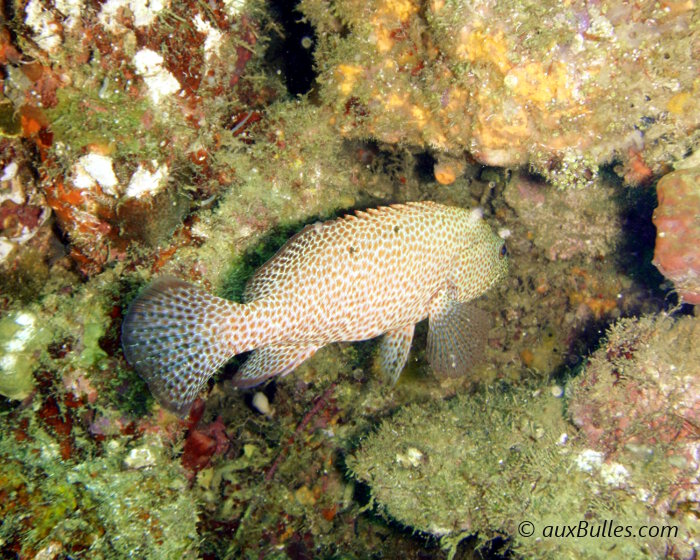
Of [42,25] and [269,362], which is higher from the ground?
[42,25]

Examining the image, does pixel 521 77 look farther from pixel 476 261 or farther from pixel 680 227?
pixel 476 261

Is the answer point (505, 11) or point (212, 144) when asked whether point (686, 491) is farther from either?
point (212, 144)

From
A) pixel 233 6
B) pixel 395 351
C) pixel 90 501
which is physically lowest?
pixel 90 501

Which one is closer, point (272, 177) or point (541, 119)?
point (541, 119)

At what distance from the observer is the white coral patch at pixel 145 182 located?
3627 millimetres

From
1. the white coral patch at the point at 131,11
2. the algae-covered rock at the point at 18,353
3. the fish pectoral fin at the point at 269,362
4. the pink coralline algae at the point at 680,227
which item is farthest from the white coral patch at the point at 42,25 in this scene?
the pink coralline algae at the point at 680,227

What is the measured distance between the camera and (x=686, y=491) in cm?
354

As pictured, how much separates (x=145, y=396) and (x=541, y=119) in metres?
4.49

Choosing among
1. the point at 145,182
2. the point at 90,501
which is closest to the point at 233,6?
the point at 145,182

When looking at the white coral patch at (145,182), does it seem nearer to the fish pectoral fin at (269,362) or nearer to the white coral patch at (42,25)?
the white coral patch at (42,25)

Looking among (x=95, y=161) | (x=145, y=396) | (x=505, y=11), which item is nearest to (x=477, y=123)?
(x=505, y=11)

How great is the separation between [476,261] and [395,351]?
152cm

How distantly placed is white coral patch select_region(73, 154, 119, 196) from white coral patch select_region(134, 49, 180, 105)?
2.32 feet

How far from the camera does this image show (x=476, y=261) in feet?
16.4
